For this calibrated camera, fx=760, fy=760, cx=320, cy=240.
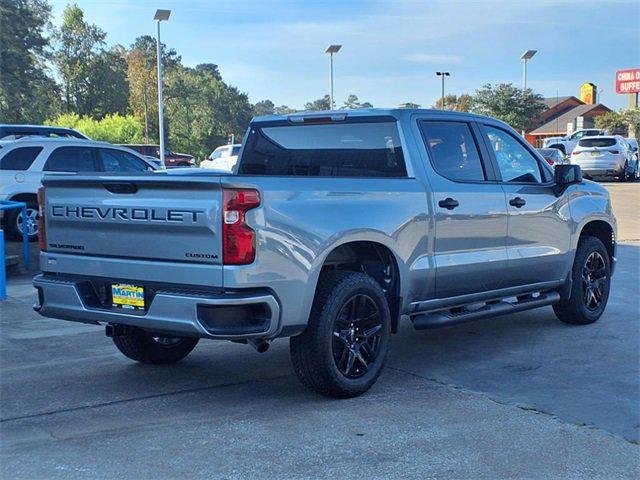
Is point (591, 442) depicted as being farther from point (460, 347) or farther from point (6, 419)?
point (6, 419)

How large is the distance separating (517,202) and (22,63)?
4778 centimetres

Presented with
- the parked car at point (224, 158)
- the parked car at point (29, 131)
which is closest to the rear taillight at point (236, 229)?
the parked car at point (29, 131)

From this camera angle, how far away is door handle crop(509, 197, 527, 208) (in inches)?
260

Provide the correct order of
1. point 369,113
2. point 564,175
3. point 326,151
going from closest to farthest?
point 369,113
point 326,151
point 564,175

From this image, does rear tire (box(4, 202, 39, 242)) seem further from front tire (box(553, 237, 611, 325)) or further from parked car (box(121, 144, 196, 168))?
parked car (box(121, 144, 196, 168))

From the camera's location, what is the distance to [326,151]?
633cm

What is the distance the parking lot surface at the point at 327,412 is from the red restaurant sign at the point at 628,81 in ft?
194

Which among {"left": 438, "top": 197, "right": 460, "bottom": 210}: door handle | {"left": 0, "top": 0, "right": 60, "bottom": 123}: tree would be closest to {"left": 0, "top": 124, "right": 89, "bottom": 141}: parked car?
{"left": 438, "top": 197, "right": 460, "bottom": 210}: door handle

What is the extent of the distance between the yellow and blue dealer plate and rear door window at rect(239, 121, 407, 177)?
1898mm

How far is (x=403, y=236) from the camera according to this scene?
557 cm

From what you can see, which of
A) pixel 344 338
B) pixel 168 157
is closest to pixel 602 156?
pixel 168 157

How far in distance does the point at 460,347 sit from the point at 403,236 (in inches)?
69.0

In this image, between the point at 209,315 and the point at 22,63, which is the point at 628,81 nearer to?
the point at 22,63

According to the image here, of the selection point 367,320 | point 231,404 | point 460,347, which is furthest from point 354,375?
point 460,347
